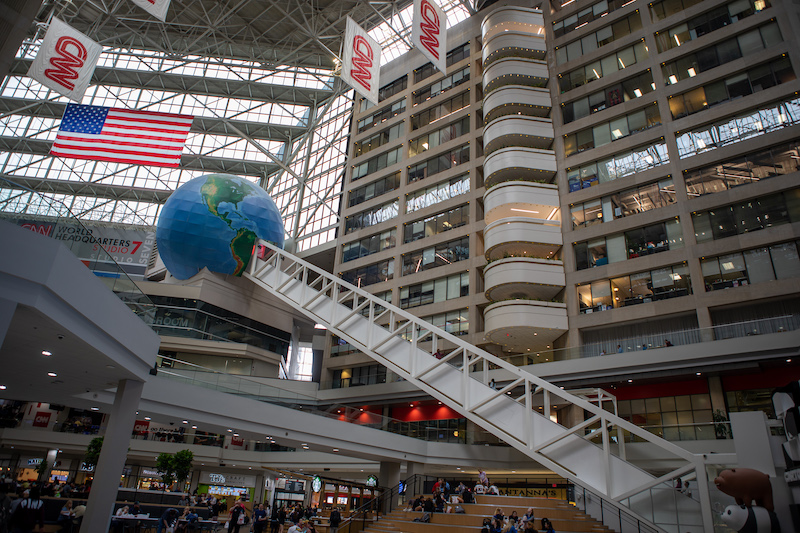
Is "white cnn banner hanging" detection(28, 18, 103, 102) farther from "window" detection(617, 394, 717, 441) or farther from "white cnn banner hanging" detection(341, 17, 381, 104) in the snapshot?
"window" detection(617, 394, 717, 441)

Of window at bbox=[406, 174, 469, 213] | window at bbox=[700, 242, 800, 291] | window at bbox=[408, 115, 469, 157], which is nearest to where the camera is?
window at bbox=[700, 242, 800, 291]

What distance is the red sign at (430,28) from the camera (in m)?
25.0

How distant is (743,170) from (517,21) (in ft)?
68.4

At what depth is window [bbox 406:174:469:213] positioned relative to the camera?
42219mm

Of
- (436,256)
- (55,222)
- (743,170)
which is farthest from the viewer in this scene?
(436,256)

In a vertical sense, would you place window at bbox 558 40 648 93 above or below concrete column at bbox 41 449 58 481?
above

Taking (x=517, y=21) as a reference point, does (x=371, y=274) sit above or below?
below

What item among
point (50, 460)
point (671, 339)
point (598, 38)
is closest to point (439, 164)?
point (598, 38)

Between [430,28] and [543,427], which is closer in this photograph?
[543,427]

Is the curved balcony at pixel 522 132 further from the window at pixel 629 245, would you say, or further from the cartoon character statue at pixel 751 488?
the cartoon character statue at pixel 751 488

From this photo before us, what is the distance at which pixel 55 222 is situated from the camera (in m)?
10.7

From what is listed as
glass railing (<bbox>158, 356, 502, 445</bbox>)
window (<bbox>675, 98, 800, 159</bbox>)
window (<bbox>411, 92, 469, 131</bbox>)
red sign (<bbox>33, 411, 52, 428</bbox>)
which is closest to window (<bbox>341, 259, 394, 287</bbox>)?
window (<bbox>411, 92, 469, 131</bbox>)

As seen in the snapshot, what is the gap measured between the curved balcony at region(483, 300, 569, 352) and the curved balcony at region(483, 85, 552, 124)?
15.6 m

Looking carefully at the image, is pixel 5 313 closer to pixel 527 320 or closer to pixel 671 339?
pixel 527 320
